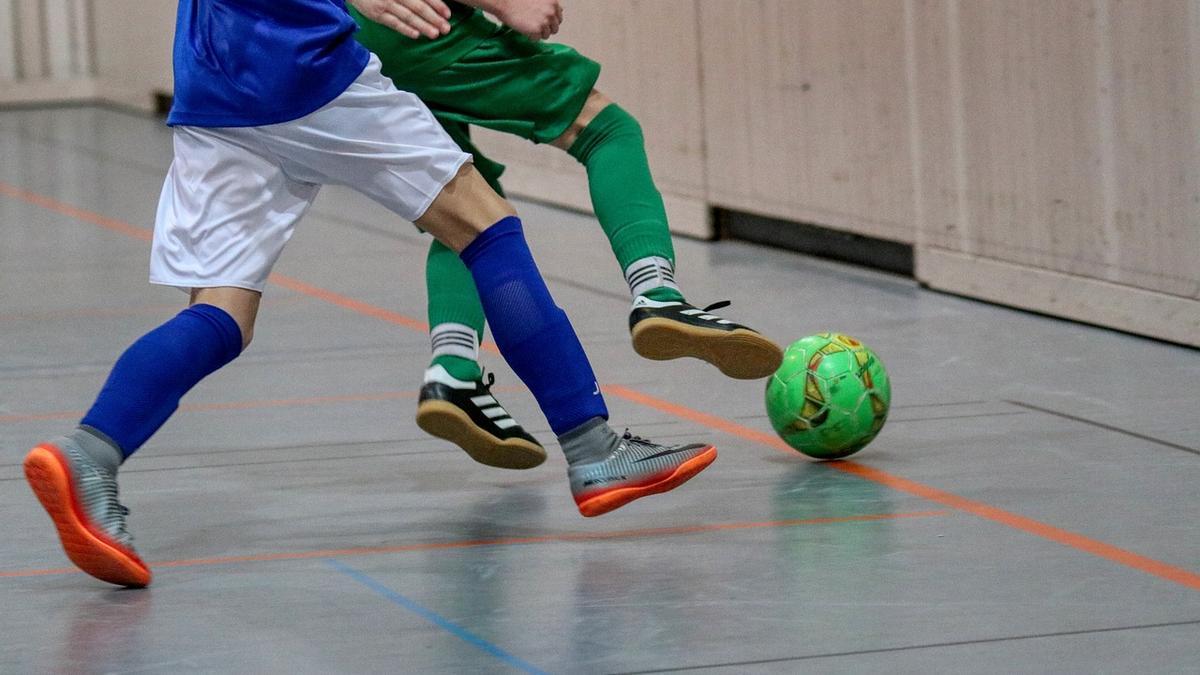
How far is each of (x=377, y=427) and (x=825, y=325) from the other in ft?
6.17

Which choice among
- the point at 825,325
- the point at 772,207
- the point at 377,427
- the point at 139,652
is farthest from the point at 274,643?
the point at 772,207

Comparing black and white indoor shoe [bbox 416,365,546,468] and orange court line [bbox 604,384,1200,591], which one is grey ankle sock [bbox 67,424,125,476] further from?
orange court line [bbox 604,384,1200,591]

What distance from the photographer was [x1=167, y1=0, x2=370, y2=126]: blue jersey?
348 cm

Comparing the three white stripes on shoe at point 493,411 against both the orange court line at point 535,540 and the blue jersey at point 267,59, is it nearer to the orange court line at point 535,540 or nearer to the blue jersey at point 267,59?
the orange court line at point 535,540

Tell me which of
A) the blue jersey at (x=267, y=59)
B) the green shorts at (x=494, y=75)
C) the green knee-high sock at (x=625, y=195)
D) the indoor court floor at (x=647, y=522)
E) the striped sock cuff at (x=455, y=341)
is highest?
the blue jersey at (x=267, y=59)

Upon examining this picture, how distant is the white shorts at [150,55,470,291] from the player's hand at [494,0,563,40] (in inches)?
14.0

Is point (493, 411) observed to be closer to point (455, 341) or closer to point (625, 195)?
point (455, 341)

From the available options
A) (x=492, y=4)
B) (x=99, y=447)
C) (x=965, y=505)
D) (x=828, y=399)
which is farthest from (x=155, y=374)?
(x=965, y=505)

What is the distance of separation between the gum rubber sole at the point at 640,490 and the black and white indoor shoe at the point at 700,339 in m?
0.32

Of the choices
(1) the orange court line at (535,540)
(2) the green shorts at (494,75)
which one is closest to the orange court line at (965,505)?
(1) the orange court line at (535,540)

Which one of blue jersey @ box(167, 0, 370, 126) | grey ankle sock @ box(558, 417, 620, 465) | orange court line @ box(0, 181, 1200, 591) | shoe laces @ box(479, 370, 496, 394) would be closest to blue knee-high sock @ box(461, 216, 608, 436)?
grey ankle sock @ box(558, 417, 620, 465)

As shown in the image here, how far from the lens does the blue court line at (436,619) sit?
2998 mm

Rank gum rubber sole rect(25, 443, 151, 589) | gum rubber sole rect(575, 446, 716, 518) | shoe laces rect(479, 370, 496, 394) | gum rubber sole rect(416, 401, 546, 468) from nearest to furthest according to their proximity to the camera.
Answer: gum rubber sole rect(25, 443, 151, 589)
gum rubber sole rect(575, 446, 716, 518)
gum rubber sole rect(416, 401, 546, 468)
shoe laces rect(479, 370, 496, 394)

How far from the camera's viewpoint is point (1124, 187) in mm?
5953
